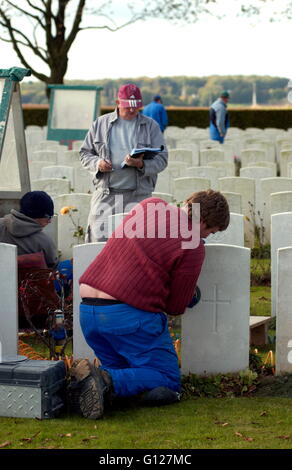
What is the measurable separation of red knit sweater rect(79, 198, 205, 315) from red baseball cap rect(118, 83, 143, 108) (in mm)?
2287

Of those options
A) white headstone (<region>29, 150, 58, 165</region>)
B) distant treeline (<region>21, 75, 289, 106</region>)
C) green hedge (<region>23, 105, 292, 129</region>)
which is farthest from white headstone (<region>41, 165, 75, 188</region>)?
distant treeline (<region>21, 75, 289, 106</region>)

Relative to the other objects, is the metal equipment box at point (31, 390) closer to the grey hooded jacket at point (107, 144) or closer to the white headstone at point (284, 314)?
the white headstone at point (284, 314)

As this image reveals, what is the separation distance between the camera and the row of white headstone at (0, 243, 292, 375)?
6000mm

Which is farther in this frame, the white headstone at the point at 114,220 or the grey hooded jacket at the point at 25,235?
the white headstone at the point at 114,220

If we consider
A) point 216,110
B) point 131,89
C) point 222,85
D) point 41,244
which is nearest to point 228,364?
point 41,244

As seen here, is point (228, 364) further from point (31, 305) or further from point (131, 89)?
point (131, 89)

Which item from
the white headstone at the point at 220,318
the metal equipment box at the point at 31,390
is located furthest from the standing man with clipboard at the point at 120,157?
the metal equipment box at the point at 31,390

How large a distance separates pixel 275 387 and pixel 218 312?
0.57 meters

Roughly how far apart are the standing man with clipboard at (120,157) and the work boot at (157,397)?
2.45m

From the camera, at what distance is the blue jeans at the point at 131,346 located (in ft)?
17.8

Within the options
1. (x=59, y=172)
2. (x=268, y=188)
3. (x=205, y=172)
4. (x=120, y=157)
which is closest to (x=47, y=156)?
(x=59, y=172)

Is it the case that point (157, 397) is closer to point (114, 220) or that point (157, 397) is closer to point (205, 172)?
point (114, 220)
